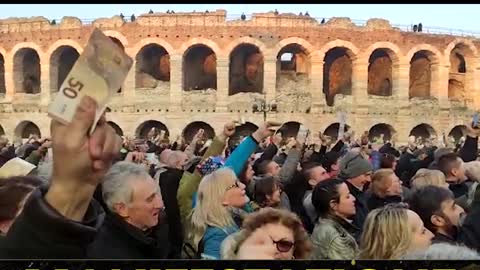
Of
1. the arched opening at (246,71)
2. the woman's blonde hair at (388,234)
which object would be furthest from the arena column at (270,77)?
the woman's blonde hair at (388,234)

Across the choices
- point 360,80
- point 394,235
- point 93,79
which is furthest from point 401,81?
point 93,79

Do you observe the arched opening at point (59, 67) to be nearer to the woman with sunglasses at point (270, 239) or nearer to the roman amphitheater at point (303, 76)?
the woman with sunglasses at point (270, 239)

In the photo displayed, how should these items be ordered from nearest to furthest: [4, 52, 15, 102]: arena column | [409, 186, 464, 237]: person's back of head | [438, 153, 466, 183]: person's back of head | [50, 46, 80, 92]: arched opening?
[409, 186, 464, 237]: person's back of head < [50, 46, 80, 92]: arched opening < [4, 52, 15, 102]: arena column < [438, 153, 466, 183]: person's back of head

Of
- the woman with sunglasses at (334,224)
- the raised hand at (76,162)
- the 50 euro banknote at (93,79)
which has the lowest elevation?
the woman with sunglasses at (334,224)

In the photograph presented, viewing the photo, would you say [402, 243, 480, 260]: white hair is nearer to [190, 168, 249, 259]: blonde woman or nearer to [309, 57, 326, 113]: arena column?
[190, 168, 249, 259]: blonde woman

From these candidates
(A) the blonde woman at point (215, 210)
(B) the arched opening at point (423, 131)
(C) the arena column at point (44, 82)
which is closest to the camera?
(A) the blonde woman at point (215, 210)

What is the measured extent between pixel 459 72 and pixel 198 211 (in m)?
30.0

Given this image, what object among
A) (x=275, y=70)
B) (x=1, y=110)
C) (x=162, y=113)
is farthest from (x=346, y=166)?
(x=275, y=70)

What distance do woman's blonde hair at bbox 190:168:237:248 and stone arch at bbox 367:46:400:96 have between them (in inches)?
973

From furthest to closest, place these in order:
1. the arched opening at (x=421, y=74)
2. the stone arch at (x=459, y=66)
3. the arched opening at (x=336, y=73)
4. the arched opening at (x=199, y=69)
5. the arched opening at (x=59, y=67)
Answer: the arched opening at (x=421, y=74) → the stone arch at (x=459, y=66) → the arched opening at (x=336, y=73) → the arched opening at (x=199, y=69) → the arched opening at (x=59, y=67)

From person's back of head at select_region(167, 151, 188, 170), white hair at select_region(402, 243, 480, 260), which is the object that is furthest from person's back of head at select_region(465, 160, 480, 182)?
person's back of head at select_region(167, 151, 188, 170)

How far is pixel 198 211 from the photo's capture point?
3957mm

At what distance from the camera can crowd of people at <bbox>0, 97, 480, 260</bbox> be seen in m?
2.79

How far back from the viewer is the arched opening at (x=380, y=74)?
29047mm
